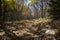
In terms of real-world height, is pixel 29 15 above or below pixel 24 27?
above

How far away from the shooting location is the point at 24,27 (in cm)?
297

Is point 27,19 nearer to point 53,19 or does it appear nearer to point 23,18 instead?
point 23,18

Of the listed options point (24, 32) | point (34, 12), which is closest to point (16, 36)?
point (24, 32)

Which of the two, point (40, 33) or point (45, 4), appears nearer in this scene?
point (40, 33)

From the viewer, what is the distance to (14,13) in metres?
3.05

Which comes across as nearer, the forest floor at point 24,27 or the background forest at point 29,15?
the forest floor at point 24,27

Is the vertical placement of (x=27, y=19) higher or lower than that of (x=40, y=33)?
higher

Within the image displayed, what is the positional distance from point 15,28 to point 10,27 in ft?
0.39

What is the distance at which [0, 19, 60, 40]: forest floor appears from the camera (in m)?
2.83

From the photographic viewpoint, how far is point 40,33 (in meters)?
2.86

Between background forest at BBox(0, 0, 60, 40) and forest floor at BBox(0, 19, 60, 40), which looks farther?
background forest at BBox(0, 0, 60, 40)

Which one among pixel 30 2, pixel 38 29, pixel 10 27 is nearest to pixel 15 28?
pixel 10 27

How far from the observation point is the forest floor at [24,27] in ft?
9.29

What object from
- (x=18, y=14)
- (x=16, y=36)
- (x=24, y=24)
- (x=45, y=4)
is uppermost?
(x=45, y=4)
